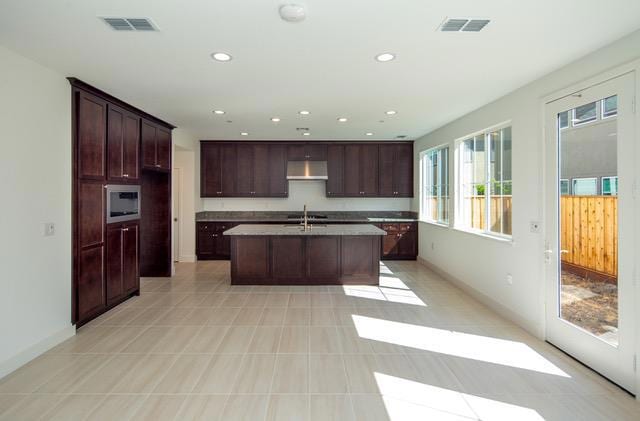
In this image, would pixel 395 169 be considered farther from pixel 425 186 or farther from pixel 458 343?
pixel 458 343

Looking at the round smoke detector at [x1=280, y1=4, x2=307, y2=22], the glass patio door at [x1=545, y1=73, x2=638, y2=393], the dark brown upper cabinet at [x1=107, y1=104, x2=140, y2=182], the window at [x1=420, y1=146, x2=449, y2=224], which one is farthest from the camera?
the window at [x1=420, y1=146, x2=449, y2=224]

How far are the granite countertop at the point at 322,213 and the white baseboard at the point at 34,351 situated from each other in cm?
387

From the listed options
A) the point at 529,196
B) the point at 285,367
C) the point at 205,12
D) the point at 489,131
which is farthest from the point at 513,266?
the point at 205,12

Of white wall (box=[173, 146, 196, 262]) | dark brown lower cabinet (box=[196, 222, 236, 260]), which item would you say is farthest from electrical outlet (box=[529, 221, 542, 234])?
white wall (box=[173, 146, 196, 262])

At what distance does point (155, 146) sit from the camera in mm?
5051

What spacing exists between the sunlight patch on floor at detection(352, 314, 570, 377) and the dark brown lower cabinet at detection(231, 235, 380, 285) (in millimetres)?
1521

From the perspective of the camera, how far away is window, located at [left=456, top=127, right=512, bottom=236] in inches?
157

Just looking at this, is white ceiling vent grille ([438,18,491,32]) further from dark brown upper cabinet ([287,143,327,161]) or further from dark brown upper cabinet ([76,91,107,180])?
dark brown upper cabinet ([287,143,327,161])

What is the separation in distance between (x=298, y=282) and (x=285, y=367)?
8.07 feet

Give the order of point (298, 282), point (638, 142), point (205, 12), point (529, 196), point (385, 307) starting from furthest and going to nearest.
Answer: point (298, 282), point (385, 307), point (529, 196), point (638, 142), point (205, 12)

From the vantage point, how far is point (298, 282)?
5121mm

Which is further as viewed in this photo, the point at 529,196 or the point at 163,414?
the point at 529,196

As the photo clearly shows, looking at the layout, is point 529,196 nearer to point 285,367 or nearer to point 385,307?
point 385,307

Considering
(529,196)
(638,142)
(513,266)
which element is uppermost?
(638,142)
